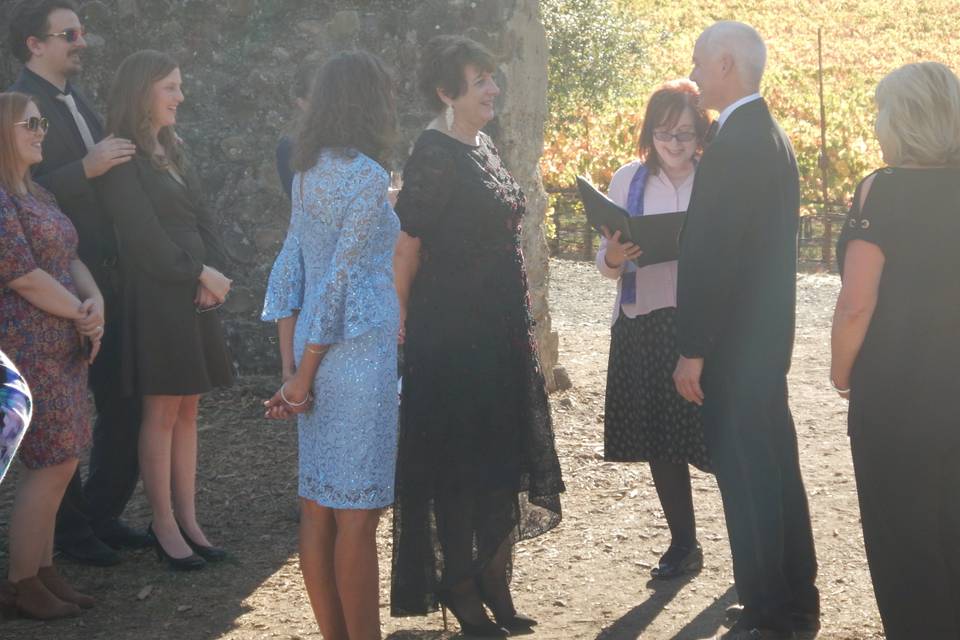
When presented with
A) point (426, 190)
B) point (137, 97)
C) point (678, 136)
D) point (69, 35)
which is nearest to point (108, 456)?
point (137, 97)

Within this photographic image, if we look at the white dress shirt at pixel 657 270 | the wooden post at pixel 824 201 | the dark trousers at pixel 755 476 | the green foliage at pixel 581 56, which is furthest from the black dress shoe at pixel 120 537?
the green foliage at pixel 581 56

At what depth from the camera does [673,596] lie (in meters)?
4.64

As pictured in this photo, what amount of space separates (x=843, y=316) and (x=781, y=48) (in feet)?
109

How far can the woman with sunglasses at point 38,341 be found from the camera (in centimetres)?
432

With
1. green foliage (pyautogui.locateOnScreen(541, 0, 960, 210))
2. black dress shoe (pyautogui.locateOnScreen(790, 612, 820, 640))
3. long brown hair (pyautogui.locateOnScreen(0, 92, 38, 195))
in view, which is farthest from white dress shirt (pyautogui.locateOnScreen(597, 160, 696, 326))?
green foliage (pyautogui.locateOnScreen(541, 0, 960, 210))

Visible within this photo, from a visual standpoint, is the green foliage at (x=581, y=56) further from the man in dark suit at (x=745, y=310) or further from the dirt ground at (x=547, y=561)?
the man in dark suit at (x=745, y=310)

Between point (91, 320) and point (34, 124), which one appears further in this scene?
point (91, 320)

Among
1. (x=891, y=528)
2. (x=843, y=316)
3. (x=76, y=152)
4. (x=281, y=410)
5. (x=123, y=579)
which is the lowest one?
(x=123, y=579)

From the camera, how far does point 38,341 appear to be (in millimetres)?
4363

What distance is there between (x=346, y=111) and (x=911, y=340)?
5.42 ft

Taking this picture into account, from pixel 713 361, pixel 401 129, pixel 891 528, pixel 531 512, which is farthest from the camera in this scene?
pixel 401 129

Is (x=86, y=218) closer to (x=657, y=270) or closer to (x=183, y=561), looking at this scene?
(x=183, y=561)

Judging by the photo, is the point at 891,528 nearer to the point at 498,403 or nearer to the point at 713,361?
the point at 713,361

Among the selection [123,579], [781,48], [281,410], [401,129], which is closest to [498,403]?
[281,410]
